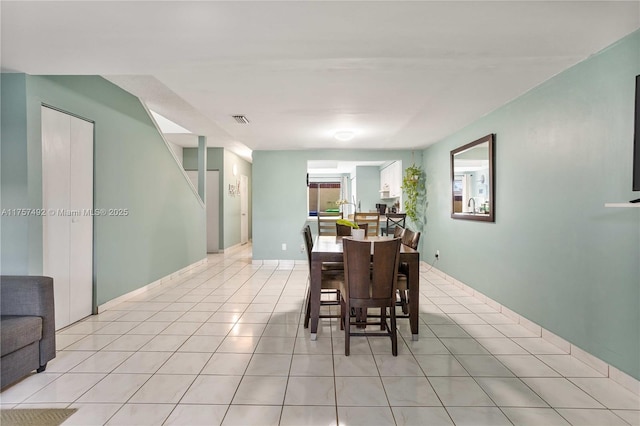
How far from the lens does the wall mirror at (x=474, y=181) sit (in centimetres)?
389

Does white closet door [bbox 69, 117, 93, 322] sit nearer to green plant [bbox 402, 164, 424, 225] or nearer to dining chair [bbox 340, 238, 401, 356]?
dining chair [bbox 340, 238, 401, 356]

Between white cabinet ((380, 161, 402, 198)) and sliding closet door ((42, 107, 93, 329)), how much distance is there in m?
5.16


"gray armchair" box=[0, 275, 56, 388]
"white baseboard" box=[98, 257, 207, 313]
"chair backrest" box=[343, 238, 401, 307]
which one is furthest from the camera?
"white baseboard" box=[98, 257, 207, 313]

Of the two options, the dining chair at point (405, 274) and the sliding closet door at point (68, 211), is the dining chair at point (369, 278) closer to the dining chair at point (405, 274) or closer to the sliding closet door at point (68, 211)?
the dining chair at point (405, 274)

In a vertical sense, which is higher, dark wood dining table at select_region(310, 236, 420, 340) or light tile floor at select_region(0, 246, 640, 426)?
dark wood dining table at select_region(310, 236, 420, 340)

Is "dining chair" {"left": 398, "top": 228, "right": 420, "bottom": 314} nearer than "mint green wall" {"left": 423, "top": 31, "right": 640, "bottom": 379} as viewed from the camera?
No

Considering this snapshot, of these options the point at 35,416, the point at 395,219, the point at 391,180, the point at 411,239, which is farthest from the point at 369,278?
the point at 391,180

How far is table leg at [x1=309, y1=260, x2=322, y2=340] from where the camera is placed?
2945 mm

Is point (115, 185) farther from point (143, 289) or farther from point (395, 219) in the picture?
point (395, 219)

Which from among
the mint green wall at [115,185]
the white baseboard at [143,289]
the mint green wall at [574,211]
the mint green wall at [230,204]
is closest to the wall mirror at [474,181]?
the mint green wall at [574,211]

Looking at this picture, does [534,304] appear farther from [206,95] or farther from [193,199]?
[193,199]

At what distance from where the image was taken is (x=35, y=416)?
6.15ft

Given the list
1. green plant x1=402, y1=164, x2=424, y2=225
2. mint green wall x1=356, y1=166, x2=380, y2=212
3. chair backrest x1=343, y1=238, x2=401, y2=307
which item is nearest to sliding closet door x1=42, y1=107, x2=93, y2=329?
chair backrest x1=343, y1=238, x2=401, y2=307

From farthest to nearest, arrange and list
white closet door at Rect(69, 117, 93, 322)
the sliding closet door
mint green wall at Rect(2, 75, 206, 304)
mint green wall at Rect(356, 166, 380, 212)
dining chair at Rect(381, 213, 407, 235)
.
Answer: mint green wall at Rect(356, 166, 380, 212) < dining chair at Rect(381, 213, 407, 235) < white closet door at Rect(69, 117, 93, 322) < the sliding closet door < mint green wall at Rect(2, 75, 206, 304)
